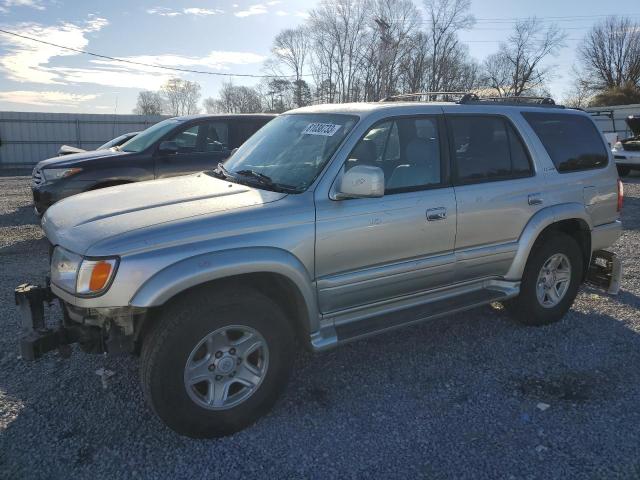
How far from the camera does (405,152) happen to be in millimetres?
3812

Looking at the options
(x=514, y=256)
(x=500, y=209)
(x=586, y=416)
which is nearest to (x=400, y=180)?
(x=500, y=209)

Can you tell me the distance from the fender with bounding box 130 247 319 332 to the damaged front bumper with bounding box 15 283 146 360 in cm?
18

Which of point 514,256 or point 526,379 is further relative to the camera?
point 514,256

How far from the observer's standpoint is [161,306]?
2805 millimetres

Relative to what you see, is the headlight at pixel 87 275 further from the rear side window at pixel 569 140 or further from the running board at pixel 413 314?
the rear side window at pixel 569 140

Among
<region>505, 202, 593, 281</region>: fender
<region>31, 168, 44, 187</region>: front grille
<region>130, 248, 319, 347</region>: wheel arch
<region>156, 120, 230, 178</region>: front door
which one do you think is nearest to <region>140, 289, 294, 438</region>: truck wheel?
<region>130, 248, 319, 347</region>: wheel arch

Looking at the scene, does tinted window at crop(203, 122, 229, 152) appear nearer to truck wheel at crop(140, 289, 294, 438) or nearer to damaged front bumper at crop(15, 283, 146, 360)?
damaged front bumper at crop(15, 283, 146, 360)

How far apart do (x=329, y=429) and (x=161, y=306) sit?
1228 mm

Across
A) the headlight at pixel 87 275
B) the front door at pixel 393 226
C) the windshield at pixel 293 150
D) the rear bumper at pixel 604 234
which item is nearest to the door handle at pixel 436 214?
the front door at pixel 393 226

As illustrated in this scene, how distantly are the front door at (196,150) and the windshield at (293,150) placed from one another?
3.53m

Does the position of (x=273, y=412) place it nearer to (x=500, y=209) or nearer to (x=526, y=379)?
(x=526, y=379)

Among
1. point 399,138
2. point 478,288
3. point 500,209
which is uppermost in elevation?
point 399,138

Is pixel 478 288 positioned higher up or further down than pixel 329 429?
higher up

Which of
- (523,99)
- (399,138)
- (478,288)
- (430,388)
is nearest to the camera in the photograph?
(430,388)
